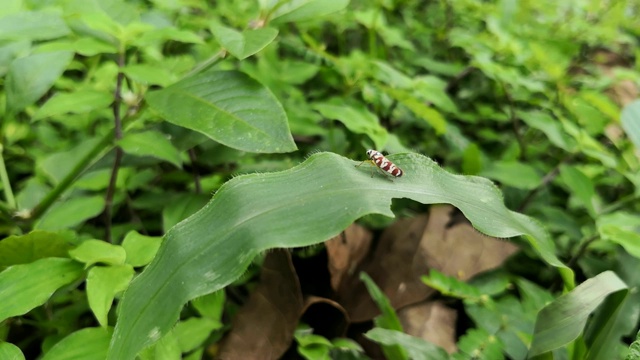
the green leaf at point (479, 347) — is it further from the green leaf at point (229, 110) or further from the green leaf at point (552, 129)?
the green leaf at point (552, 129)

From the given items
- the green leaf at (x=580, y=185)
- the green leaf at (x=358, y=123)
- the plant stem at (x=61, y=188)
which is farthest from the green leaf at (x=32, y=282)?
the green leaf at (x=580, y=185)

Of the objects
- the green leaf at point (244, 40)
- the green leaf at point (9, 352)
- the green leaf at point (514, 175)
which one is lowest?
the green leaf at point (514, 175)

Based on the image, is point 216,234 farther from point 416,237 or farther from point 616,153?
point 616,153

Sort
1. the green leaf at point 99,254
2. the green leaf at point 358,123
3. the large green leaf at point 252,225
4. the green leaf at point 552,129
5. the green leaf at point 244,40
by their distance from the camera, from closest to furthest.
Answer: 1. the large green leaf at point 252,225
2. the green leaf at point 99,254
3. the green leaf at point 244,40
4. the green leaf at point 358,123
5. the green leaf at point 552,129

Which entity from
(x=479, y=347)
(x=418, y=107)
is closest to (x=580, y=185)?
(x=418, y=107)

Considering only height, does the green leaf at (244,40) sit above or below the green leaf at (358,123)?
above

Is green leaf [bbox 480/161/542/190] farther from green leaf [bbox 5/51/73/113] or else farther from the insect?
green leaf [bbox 5/51/73/113]

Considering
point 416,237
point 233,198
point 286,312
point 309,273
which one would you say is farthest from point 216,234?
point 416,237
